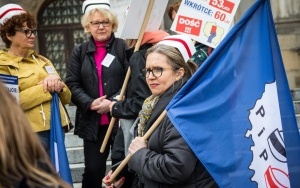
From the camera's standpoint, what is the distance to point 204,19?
579 centimetres

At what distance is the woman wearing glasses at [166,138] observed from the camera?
4363 millimetres

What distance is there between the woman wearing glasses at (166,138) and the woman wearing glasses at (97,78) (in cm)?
162

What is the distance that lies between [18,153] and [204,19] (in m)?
3.64

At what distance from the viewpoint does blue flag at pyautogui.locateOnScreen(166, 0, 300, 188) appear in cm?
448

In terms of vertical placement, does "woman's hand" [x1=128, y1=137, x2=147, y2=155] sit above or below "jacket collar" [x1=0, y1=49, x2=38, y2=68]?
below

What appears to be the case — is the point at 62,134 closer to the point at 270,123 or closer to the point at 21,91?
the point at 21,91

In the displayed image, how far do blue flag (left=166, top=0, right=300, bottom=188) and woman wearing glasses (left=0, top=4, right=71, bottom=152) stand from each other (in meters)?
1.94

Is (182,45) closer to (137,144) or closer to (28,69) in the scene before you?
(137,144)

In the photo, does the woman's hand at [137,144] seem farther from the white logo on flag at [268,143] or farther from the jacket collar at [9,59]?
the jacket collar at [9,59]

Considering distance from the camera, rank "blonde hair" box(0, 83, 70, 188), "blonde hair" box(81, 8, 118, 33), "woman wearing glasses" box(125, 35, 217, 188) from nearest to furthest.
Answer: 1. "blonde hair" box(0, 83, 70, 188)
2. "woman wearing glasses" box(125, 35, 217, 188)
3. "blonde hair" box(81, 8, 118, 33)

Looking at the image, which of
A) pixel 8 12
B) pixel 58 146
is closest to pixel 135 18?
pixel 8 12

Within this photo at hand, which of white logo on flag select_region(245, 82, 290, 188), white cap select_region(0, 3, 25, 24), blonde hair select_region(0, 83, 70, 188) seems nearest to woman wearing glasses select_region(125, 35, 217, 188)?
white logo on flag select_region(245, 82, 290, 188)

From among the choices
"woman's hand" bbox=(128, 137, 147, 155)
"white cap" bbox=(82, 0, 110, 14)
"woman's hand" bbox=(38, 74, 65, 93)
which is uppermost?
"white cap" bbox=(82, 0, 110, 14)

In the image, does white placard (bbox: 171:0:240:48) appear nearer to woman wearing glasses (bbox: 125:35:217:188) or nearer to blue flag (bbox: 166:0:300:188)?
woman wearing glasses (bbox: 125:35:217:188)
